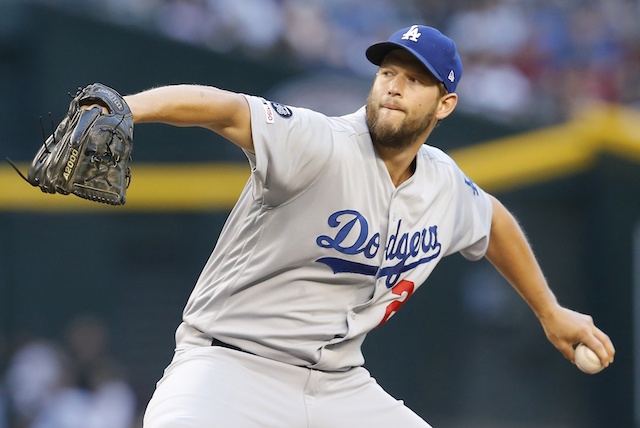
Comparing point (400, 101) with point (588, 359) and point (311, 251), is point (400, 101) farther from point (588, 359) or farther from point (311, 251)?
point (588, 359)

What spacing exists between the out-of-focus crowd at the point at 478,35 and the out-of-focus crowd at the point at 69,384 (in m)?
2.95

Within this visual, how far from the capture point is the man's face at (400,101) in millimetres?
3801

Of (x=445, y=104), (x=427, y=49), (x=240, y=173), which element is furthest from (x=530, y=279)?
(x=240, y=173)

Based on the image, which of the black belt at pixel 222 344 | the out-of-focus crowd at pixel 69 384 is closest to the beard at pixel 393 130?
the black belt at pixel 222 344

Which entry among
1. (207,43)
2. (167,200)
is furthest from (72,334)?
(207,43)

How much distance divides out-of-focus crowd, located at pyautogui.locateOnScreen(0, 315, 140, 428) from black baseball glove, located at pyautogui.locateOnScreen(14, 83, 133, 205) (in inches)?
243

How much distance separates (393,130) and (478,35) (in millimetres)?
7928

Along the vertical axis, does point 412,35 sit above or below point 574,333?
above

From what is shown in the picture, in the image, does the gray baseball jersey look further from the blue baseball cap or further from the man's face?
the blue baseball cap

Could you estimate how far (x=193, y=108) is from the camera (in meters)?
3.12

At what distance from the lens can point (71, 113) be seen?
300cm

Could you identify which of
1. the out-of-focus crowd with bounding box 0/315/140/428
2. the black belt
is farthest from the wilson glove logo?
the out-of-focus crowd with bounding box 0/315/140/428

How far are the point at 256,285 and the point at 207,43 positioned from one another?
6.90 metres

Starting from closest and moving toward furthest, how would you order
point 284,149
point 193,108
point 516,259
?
Result: 1. point 193,108
2. point 284,149
3. point 516,259
